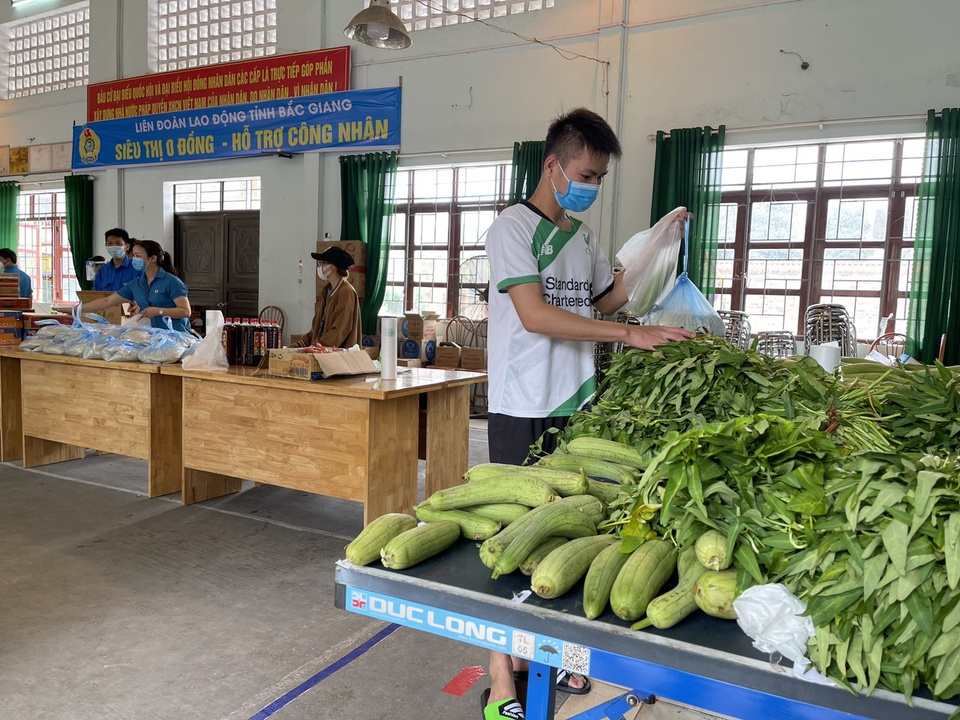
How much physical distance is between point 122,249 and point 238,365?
2.77 meters

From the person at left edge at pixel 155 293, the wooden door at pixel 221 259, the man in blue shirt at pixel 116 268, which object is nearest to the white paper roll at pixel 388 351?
the person at left edge at pixel 155 293

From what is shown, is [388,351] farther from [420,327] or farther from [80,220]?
[80,220]

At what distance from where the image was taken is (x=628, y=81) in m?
6.95

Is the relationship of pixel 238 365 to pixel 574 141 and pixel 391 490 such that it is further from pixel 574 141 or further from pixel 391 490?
pixel 574 141

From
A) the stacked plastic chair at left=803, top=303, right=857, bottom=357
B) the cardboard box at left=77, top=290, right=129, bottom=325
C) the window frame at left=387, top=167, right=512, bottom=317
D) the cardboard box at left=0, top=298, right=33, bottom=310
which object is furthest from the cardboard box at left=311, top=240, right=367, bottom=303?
the stacked plastic chair at left=803, top=303, right=857, bottom=357

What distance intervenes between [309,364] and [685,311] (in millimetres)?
1991

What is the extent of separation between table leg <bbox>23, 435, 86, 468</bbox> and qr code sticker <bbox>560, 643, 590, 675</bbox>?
4.76 m

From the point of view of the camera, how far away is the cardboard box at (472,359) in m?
7.53

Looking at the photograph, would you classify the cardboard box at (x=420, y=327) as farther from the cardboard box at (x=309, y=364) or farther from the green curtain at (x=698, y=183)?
the cardboard box at (x=309, y=364)

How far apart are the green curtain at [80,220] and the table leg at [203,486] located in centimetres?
756

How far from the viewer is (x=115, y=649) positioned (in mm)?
2465

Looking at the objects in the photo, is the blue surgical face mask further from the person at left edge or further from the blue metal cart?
the person at left edge

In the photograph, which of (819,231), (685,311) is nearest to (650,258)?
(685,311)

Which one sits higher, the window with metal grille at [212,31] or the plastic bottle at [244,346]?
the window with metal grille at [212,31]
